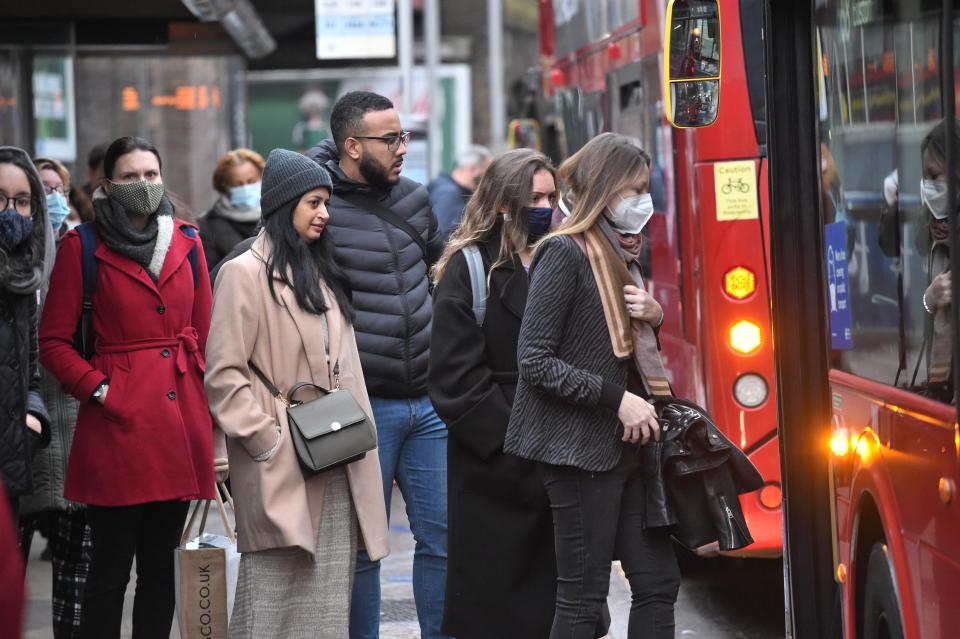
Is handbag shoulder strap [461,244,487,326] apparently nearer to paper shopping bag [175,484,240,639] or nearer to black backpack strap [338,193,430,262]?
black backpack strap [338,193,430,262]

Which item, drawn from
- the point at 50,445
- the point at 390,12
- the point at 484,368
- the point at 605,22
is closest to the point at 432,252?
the point at 484,368

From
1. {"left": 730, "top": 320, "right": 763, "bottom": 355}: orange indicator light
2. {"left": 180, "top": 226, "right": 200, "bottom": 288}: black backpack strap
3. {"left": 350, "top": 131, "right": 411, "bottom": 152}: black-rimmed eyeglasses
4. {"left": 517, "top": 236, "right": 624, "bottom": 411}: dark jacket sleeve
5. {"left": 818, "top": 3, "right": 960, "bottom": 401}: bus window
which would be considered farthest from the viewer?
{"left": 730, "top": 320, "right": 763, "bottom": 355}: orange indicator light

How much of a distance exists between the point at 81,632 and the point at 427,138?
1305 cm

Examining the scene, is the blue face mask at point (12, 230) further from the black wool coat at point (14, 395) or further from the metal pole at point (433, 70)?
the metal pole at point (433, 70)

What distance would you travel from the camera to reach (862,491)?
14.4 ft

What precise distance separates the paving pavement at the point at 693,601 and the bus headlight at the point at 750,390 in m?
0.93

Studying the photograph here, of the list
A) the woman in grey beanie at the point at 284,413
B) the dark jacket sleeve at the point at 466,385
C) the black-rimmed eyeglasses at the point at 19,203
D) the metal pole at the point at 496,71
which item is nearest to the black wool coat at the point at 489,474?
the dark jacket sleeve at the point at 466,385

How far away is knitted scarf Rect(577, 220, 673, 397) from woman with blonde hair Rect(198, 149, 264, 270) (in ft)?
13.2

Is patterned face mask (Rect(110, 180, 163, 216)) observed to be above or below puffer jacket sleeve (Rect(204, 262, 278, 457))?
above

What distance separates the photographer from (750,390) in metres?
6.92

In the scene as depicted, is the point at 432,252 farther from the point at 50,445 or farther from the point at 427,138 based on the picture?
the point at 427,138

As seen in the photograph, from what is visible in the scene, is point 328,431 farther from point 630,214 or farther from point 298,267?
point 630,214

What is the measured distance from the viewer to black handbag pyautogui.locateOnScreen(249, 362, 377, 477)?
4.89 m

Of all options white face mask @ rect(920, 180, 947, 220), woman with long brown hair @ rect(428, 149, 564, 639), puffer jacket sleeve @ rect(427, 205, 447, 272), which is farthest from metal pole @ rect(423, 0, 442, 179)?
white face mask @ rect(920, 180, 947, 220)
